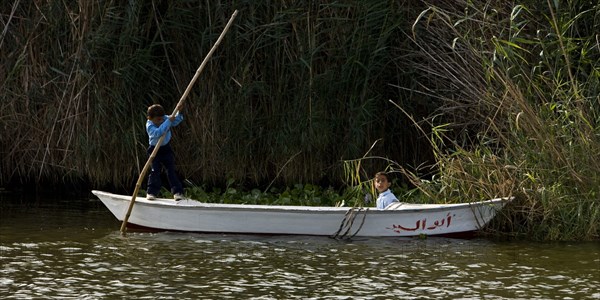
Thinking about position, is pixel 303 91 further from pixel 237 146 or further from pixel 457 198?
pixel 457 198

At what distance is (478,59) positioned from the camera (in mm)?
12664

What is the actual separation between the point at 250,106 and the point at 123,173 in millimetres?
→ 1692

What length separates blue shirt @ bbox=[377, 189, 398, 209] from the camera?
11586 mm

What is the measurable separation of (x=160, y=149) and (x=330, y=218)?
79.5 inches

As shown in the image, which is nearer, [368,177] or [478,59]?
[478,59]

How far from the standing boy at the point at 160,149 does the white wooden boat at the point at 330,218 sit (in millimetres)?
279

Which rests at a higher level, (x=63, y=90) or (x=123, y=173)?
(x=63, y=90)

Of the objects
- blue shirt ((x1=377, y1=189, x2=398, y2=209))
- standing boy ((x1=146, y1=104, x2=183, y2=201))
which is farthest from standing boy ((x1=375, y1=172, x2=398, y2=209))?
standing boy ((x1=146, y1=104, x2=183, y2=201))

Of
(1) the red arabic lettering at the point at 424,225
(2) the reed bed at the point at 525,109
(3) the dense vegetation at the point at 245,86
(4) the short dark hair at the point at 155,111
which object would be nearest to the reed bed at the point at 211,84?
(3) the dense vegetation at the point at 245,86

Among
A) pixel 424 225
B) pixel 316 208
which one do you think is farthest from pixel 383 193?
pixel 316 208

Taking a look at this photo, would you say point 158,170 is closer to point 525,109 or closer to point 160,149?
point 160,149

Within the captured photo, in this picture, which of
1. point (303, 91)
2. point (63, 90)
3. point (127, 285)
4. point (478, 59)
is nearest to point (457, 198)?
point (478, 59)

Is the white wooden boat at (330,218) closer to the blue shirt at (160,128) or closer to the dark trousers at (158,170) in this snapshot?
the dark trousers at (158,170)

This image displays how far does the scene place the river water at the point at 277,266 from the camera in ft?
28.9
